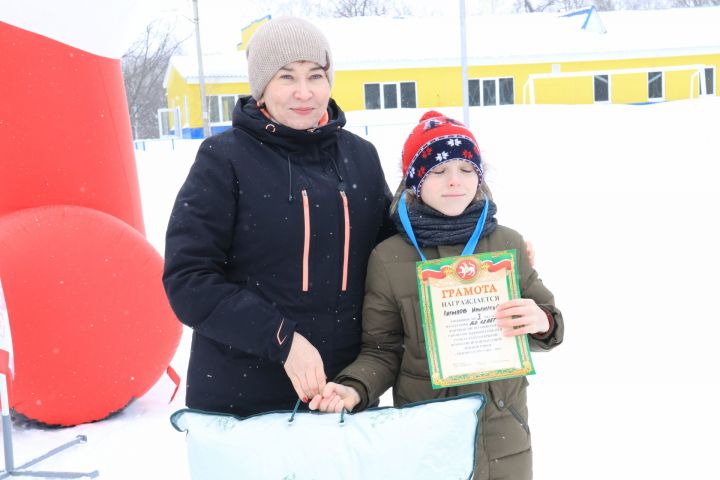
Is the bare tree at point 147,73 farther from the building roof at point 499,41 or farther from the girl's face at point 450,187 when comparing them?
the girl's face at point 450,187

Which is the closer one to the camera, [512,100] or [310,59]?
[310,59]

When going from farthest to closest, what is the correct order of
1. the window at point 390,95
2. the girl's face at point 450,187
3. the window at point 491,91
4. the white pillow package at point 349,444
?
1. the window at point 491,91
2. the window at point 390,95
3. the girl's face at point 450,187
4. the white pillow package at point 349,444

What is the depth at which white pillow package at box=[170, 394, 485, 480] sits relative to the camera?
176 centimetres

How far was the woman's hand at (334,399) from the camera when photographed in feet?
6.19

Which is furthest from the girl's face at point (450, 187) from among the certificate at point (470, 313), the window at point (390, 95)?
the window at point (390, 95)

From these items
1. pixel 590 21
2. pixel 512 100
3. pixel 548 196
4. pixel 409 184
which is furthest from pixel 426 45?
pixel 409 184

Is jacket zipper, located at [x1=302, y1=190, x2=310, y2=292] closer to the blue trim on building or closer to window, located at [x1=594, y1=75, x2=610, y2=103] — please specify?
the blue trim on building

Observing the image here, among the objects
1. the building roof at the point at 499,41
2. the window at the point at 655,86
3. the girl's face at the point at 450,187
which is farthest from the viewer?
the window at the point at 655,86

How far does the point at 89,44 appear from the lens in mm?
4309

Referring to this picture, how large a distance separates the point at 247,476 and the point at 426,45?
27161 mm

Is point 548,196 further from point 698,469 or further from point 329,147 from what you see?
point 329,147

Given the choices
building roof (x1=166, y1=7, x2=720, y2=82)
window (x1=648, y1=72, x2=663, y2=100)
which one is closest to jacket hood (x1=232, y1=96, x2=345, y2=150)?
building roof (x1=166, y1=7, x2=720, y2=82)

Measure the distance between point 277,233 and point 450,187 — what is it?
0.49 meters

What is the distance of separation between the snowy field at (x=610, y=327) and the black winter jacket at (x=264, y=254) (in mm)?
432
